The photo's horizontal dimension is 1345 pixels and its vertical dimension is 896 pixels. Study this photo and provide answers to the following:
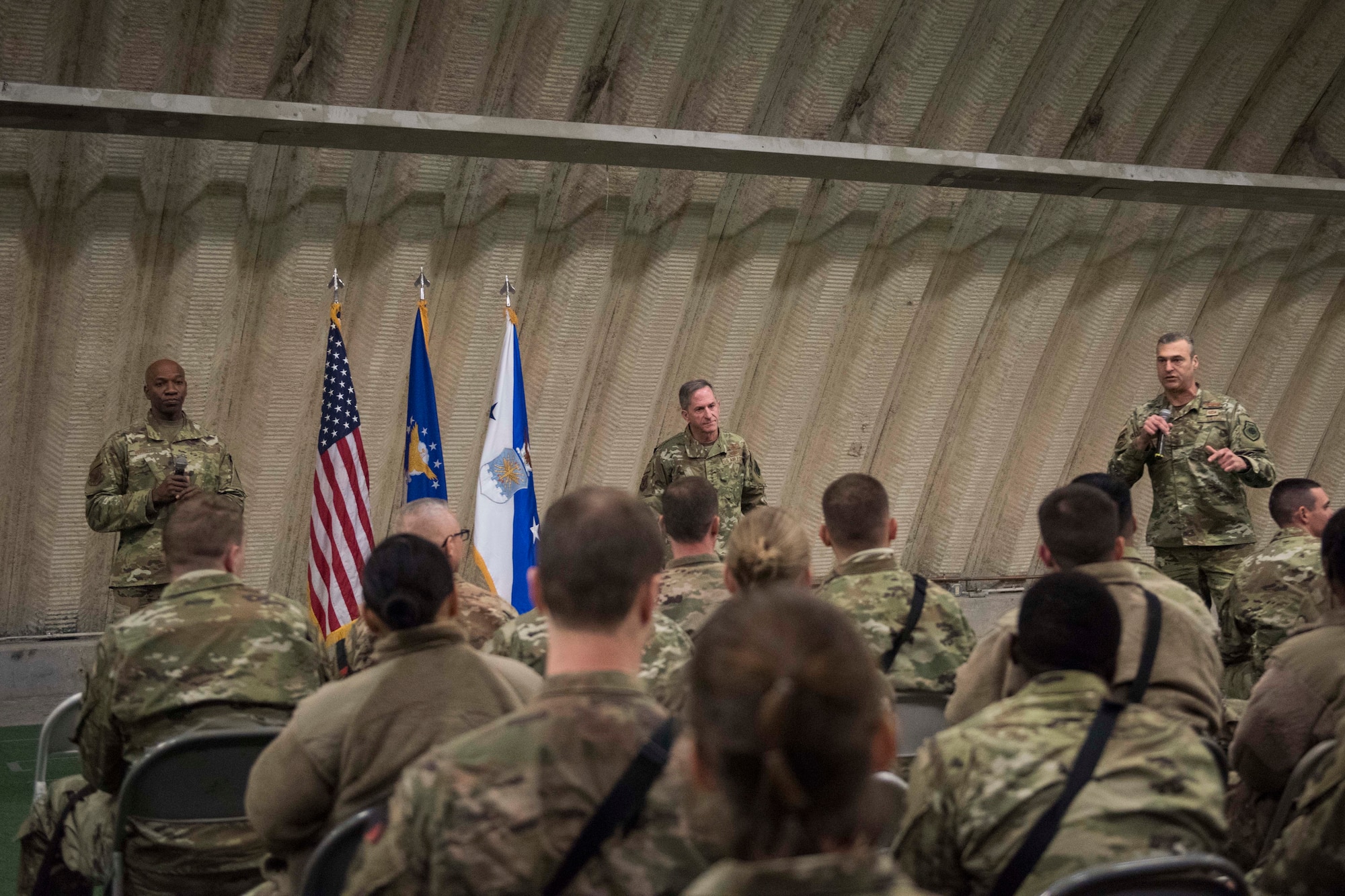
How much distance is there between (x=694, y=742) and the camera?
3.93 ft

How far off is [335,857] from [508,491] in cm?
374

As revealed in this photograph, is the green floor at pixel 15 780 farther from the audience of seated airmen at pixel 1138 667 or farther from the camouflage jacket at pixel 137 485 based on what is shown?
the audience of seated airmen at pixel 1138 667

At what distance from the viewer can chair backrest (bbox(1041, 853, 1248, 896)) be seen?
175cm

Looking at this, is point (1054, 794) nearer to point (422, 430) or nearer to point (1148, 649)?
point (1148, 649)

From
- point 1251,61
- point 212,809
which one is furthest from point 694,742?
point 1251,61

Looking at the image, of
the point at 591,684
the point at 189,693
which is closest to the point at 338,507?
the point at 189,693

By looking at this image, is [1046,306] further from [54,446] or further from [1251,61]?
[54,446]

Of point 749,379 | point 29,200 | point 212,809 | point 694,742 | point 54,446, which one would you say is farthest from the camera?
point 749,379

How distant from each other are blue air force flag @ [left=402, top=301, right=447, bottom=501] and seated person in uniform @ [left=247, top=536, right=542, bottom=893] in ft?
11.1

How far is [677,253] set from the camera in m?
6.27

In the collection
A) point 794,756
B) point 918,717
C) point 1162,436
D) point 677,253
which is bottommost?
point 918,717

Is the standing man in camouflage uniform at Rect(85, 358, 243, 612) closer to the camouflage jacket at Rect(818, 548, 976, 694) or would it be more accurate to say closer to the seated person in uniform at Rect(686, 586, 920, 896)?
the camouflage jacket at Rect(818, 548, 976, 694)

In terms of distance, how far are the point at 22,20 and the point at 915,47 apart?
387 centimetres

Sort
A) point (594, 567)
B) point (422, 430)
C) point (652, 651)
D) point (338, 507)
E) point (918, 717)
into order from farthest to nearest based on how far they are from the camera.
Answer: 1. point (422, 430)
2. point (338, 507)
3. point (918, 717)
4. point (652, 651)
5. point (594, 567)
